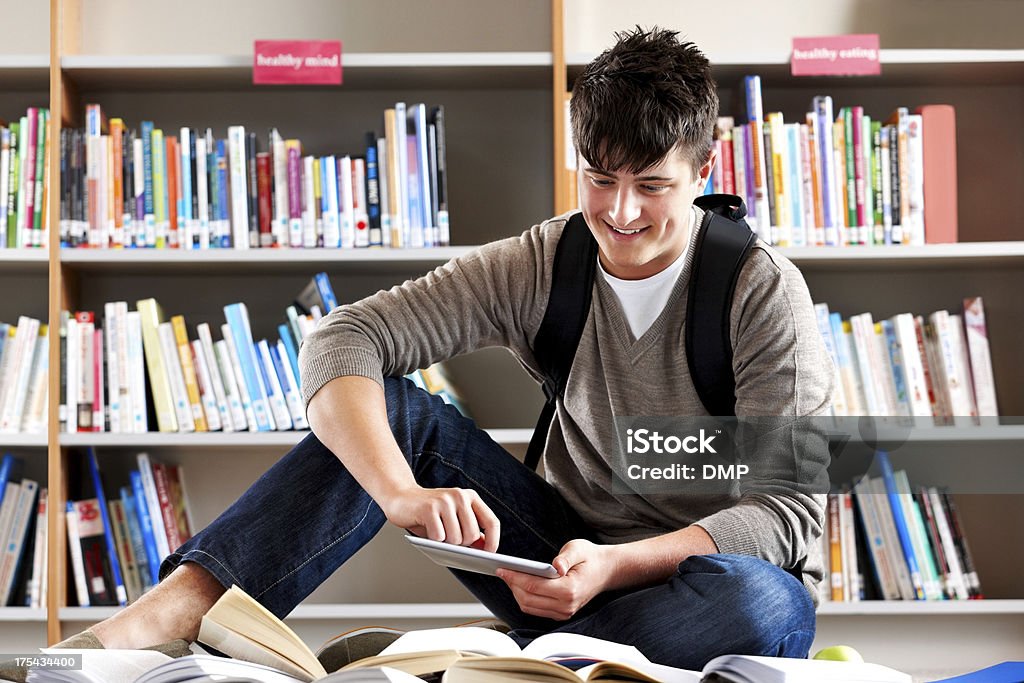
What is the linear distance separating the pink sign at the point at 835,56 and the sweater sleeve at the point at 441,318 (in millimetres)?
729

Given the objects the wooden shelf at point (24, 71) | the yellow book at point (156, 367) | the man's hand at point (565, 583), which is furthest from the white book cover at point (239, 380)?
the man's hand at point (565, 583)

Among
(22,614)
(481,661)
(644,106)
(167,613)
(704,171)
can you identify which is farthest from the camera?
(22,614)

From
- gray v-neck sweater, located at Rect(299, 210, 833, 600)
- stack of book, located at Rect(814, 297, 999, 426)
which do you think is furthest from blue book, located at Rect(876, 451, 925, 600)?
gray v-neck sweater, located at Rect(299, 210, 833, 600)

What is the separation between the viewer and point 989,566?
1.93 m

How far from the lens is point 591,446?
1.20 metres

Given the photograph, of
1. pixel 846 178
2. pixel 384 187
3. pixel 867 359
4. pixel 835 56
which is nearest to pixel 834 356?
pixel 867 359

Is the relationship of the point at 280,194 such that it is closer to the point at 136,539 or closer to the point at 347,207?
the point at 347,207

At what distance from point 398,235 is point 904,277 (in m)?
1.01

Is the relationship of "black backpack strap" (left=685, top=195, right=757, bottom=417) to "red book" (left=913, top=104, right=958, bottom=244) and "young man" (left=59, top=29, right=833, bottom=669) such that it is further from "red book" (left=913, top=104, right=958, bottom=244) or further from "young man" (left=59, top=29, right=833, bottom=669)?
"red book" (left=913, top=104, right=958, bottom=244)

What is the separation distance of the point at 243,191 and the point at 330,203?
153 millimetres

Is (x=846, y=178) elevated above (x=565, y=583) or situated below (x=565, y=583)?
above

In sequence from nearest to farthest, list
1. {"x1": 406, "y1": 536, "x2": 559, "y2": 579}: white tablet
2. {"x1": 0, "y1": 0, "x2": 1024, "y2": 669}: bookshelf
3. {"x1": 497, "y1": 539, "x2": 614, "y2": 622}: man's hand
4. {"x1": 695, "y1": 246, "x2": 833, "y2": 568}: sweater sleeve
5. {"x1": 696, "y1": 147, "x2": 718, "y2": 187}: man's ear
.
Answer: {"x1": 406, "y1": 536, "x2": 559, "y2": 579}: white tablet → {"x1": 497, "y1": 539, "x2": 614, "y2": 622}: man's hand → {"x1": 695, "y1": 246, "x2": 833, "y2": 568}: sweater sleeve → {"x1": 696, "y1": 147, "x2": 718, "y2": 187}: man's ear → {"x1": 0, "y1": 0, "x2": 1024, "y2": 669}: bookshelf

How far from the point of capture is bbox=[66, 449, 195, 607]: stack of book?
5.66 feet

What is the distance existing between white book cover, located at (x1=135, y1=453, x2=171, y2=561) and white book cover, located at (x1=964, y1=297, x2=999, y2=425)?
57.8 inches
